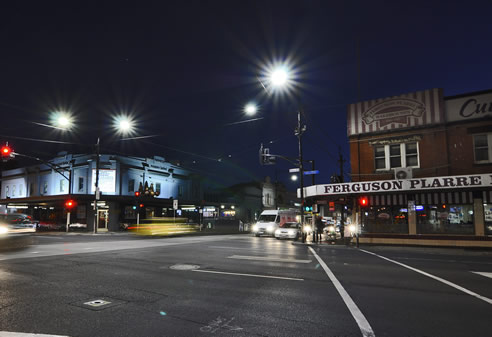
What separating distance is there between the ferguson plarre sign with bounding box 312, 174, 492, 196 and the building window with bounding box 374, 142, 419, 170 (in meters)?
2.44

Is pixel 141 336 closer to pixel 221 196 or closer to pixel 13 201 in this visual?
pixel 13 201

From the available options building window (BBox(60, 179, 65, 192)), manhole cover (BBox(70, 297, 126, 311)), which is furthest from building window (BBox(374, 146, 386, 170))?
building window (BBox(60, 179, 65, 192))

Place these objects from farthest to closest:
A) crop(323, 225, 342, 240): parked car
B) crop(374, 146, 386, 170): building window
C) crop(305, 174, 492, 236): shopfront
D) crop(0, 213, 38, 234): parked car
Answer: crop(323, 225, 342, 240): parked car → crop(374, 146, 386, 170): building window → crop(305, 174, 492, 236): shopfront → crop(0, 213, 38, 234): parked car

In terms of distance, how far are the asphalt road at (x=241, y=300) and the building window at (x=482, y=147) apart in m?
11.2

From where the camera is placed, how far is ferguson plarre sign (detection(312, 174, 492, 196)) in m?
17.7

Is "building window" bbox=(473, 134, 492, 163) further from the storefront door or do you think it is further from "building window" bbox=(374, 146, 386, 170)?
the storefront door

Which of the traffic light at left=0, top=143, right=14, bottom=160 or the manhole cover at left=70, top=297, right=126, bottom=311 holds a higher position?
the traffic light at left=0, top=143, right=14, bottom=160

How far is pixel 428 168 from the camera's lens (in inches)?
805

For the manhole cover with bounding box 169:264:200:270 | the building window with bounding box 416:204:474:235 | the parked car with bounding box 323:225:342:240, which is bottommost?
the parked car with bounding box 323:225:342:240

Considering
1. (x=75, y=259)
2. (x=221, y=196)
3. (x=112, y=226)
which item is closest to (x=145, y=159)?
(x=112, y=226)

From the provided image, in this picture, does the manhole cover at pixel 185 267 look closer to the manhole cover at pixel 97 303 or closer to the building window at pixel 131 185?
the manhole cover at pixel 97 303

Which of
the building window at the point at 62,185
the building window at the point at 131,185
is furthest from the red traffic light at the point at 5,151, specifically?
the building window at the point at 62,185

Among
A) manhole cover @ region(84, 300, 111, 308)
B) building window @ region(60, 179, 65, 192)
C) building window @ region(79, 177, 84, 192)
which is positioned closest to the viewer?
manhole cover @ region(84, 300, 111, 308)

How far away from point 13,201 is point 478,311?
52.5 metres
